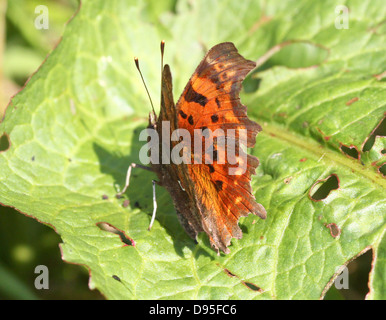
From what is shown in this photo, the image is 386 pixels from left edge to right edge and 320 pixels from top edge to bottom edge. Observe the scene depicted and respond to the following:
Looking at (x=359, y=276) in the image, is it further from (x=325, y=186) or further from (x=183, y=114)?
(x=183, y=114)

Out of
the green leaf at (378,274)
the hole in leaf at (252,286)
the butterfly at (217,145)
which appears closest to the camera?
the green leaf at (378,274)

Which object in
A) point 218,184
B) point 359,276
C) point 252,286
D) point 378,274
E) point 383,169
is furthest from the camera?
point 359,276

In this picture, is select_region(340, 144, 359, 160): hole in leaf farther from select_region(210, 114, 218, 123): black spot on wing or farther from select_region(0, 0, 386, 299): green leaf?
select_region(210, 114, 218, 123): black spot on wing

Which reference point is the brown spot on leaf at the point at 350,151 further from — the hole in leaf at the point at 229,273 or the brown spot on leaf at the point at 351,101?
the hole in leaf at the point at 229,273

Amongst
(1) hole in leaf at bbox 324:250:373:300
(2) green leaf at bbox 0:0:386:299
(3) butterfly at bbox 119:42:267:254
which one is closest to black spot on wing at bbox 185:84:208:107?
(3) butterfly at bbox 119:42:267:254

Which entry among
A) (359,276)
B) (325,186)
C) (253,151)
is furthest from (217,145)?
(359,276)

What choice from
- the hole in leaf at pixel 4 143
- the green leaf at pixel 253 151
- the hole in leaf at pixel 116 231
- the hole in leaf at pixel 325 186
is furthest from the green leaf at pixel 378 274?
the hole in leaf at pixel 4 143
